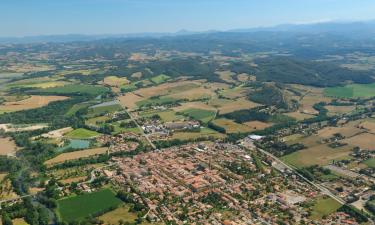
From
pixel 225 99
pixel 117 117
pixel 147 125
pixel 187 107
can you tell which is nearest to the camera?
pixel 147 125

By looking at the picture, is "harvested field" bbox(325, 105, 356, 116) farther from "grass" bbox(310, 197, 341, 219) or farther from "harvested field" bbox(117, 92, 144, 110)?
"grass" bbox(310, 197, 341, 219)

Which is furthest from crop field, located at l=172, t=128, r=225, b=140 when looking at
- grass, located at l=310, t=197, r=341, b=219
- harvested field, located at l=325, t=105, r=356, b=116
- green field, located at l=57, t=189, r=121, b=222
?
grass, located at l=310, t=197, r=341, b=219

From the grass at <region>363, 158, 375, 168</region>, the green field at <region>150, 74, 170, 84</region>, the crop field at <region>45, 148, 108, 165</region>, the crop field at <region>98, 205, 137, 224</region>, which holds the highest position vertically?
the crop field at <region>45, 148, 108, 165</region>

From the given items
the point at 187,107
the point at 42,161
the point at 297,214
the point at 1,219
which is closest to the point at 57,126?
the point at 42,161

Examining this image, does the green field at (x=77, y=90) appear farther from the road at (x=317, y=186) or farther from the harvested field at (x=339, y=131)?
the road at (x=317, y=186)

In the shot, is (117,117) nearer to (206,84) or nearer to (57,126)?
(57,126)

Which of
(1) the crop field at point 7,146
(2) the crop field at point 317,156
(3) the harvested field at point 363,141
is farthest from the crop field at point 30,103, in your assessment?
(3) the harvested field at point 363,141

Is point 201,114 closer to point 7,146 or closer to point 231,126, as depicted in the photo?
point 231,126
